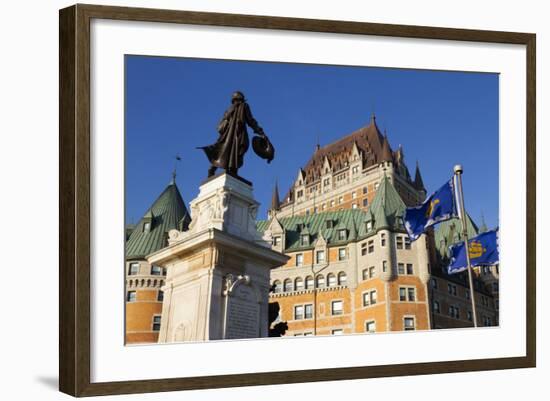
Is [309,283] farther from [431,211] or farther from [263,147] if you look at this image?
[431,211]

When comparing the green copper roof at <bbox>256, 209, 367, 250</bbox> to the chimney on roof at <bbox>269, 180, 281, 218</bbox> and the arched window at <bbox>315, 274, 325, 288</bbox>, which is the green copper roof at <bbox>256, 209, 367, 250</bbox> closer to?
the chimney on roof at <bbox>269, 180, 281, 218</bbox>

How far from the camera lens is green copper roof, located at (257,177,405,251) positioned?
12.3 meters

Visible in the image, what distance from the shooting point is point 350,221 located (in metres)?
12.5

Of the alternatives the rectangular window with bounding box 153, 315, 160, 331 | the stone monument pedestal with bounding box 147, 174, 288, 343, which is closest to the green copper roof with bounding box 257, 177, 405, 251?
the stone monument pedestal with bounding box 147, 174, 288, 343

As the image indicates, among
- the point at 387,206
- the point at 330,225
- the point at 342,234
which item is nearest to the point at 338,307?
the point at 342,234

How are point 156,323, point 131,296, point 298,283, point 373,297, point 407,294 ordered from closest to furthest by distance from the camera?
1. point 131,296
2. point 156,323
3. point 298,283
4. point 373,297
5. point 407,294

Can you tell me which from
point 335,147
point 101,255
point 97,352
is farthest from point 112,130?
point 335,147

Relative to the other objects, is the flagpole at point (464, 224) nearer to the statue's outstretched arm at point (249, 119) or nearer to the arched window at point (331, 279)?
the arched window at point (331, 279)

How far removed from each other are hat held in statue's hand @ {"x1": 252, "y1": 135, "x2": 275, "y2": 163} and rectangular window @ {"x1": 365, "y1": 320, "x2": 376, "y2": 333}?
82.3 inches

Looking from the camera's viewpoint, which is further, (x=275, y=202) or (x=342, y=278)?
(x=342, y=278)

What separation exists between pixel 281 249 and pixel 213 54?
7.36 feet

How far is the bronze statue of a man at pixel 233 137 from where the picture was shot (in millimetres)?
11531

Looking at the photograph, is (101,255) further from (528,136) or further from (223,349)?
(528,136)

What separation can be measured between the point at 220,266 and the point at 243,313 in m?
0.55
